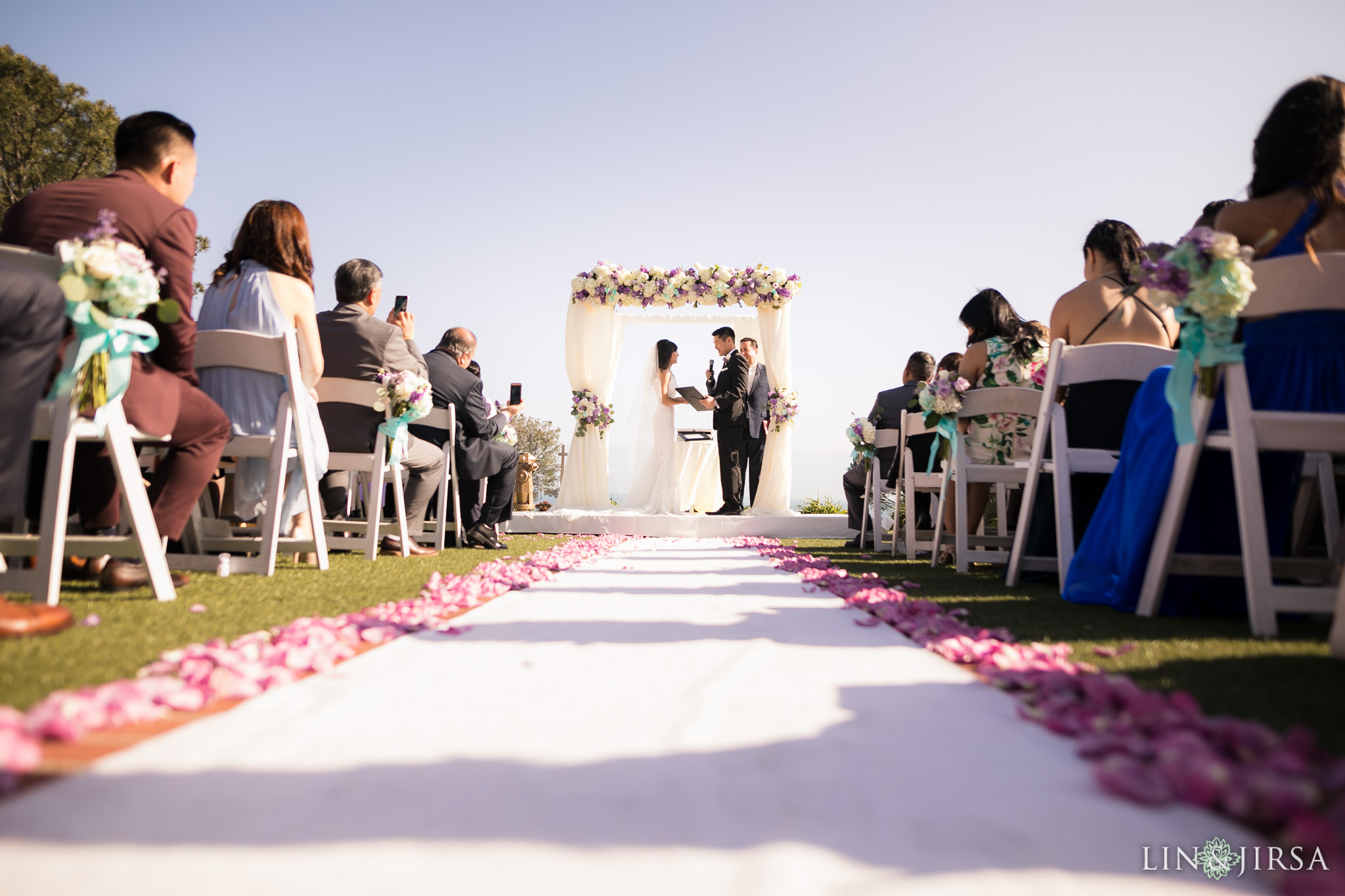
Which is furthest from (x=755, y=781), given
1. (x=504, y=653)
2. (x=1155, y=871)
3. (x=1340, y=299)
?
(x=1340, y=299)

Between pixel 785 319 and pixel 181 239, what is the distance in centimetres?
922

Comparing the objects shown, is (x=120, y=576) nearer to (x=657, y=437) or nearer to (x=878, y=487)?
(x=878, y=487)

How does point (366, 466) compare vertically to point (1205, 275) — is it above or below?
below

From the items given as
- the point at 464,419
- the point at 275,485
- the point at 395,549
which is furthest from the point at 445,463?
the point at 275,485

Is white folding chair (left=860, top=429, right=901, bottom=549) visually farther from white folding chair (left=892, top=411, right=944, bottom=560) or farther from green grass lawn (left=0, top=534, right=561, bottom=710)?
green grass lawn (left=0, top=534, right=561, bottom=710)

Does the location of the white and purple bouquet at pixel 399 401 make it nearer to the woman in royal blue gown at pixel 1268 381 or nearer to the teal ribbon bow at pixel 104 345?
the teal ribbon bow at pixel 104 345

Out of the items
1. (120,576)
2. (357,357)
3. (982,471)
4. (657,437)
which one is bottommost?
(120,576)

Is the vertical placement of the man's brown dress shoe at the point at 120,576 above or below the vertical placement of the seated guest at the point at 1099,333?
below

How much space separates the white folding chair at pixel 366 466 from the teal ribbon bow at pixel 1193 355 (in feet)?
11.5

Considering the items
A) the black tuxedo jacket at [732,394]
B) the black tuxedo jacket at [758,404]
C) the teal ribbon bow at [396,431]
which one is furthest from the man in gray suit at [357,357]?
the black tuxedo jacket at [758,404]

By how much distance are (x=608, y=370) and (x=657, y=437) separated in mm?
1509

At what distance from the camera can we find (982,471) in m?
3.99

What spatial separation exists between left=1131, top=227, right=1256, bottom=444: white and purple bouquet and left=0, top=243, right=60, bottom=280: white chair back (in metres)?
3.13

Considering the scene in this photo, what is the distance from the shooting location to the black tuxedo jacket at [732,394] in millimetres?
9672
